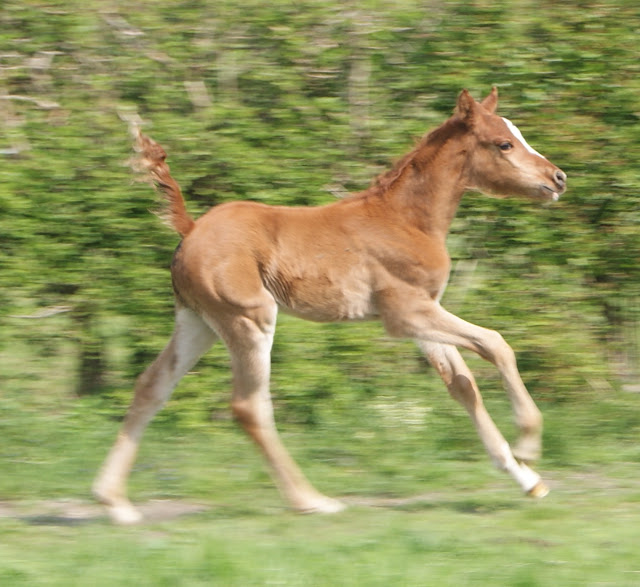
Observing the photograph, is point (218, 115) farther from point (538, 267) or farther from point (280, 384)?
point (538, 267)

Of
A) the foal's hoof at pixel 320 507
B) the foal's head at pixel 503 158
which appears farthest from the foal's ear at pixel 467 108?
the foal's hoof at pixel 320 507

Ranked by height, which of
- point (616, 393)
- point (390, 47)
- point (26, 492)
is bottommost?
point (616, 393)

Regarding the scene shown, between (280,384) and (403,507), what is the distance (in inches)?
78.1

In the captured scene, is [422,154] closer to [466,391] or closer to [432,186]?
[432,186]

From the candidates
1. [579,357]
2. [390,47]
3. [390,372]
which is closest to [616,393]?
[579,357]

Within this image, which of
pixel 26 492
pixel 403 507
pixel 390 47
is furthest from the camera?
pixel 390 47

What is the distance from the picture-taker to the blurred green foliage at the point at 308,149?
753 centimetres

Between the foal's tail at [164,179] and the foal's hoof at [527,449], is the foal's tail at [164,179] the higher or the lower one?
the higher one

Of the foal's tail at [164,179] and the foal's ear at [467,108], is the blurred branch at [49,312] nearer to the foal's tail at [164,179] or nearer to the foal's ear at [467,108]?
the foal's tail at [164,179]

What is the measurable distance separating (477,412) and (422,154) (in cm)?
141

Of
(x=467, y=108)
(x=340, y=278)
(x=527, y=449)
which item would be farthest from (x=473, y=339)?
(x=467, y=108)

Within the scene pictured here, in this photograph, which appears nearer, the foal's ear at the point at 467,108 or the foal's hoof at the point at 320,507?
the foal's hoof at the point at 320,507

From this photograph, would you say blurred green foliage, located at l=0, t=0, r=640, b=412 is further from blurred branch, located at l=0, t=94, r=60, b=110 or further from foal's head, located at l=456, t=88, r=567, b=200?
foal's head, located at l=456, t=88, r=567, b=200

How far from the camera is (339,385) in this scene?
294 inches
